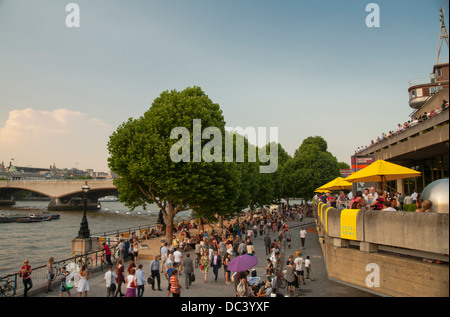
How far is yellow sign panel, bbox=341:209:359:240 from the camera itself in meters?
10.3

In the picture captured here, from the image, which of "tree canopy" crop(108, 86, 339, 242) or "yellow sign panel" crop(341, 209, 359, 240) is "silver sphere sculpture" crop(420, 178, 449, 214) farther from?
"tree canopy" crop(108, 86, 339, 242)

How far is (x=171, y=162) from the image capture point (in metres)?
25.1

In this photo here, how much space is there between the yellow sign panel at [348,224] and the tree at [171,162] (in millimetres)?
15245

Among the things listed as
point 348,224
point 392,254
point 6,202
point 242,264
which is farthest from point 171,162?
point 6,202

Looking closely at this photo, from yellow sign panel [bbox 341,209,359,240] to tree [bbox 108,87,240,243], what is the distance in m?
15.2

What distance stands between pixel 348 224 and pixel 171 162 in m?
16.9

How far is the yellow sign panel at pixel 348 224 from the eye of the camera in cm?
1027

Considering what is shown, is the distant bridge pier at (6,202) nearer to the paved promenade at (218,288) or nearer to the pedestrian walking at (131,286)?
the paved promenade at (218,288)

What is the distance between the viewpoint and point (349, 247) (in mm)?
10938

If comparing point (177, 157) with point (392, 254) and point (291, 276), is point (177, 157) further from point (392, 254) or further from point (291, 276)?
point (392, 254)

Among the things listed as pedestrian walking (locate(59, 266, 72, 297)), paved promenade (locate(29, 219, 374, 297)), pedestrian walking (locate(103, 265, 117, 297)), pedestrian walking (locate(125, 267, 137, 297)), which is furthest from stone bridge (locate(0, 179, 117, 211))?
pedestrian walking (locate(125, 267, 137, 297))

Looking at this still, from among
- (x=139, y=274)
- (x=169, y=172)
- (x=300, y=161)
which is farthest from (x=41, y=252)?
(x=300, y=161)

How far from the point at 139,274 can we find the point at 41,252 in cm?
2357

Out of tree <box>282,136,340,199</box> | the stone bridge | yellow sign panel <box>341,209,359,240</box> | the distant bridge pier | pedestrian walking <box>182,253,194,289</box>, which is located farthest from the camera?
the distant bridge pier
